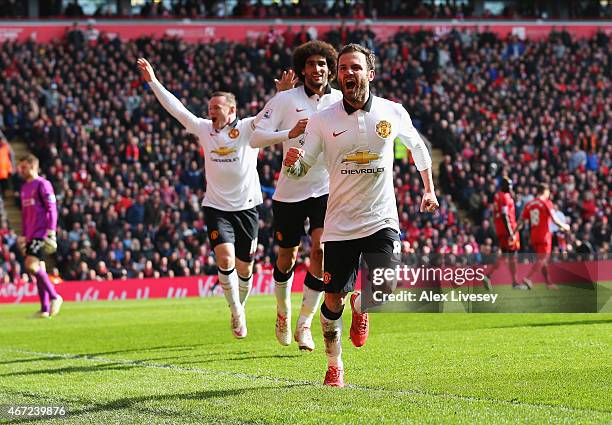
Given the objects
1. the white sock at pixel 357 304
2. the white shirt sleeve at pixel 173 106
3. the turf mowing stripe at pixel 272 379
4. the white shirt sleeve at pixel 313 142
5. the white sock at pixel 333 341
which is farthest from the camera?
the white shirt sleeve at pixel 173 106

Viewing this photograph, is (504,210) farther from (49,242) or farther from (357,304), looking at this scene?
(357,304)

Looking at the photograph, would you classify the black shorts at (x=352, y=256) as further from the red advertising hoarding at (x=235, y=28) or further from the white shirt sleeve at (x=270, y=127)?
the red advertising hoarding at (x=235, y=28)

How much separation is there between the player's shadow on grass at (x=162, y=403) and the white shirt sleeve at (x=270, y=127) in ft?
7.99

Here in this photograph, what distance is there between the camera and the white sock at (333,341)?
27.1 feet

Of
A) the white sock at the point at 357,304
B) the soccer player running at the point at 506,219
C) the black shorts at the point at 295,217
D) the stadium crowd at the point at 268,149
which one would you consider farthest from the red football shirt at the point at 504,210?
the white sock at the point at 357,304

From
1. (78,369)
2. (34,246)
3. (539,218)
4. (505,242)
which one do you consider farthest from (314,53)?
(539,218)

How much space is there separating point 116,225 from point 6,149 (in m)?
4.02

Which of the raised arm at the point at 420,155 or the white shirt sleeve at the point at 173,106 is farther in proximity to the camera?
the white shirt sleeve at the point at 173,106

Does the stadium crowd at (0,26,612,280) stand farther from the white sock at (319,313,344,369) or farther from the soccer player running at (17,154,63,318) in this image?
the white sock at (319,313,344,369)

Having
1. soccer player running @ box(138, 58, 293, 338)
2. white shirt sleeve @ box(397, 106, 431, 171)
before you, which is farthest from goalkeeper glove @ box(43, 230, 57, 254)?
white shirt sleeve @ box(397, 106, 431, 171)

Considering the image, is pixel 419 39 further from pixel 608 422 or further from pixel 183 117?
pixel 608 422

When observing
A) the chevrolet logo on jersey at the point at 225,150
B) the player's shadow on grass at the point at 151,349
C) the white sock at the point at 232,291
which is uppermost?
the chevrolet logo on jersey at the point at 225,150

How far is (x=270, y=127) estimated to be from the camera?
33.5 feet

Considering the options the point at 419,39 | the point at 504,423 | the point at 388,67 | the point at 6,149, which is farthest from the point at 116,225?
the point at 504,423
